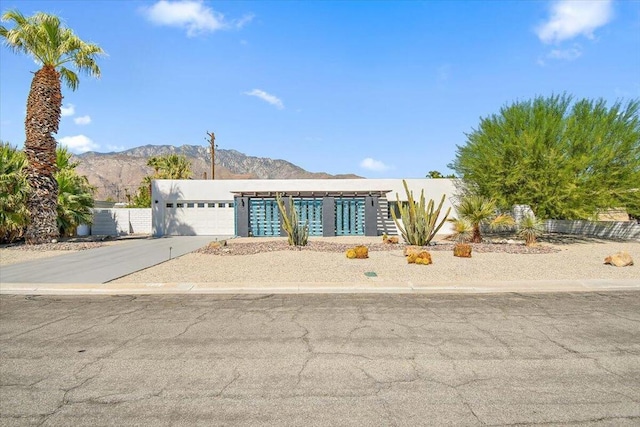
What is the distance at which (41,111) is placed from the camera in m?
20.8

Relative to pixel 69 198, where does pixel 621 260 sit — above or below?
below

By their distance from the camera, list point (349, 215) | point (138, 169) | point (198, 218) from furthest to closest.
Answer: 1. point (138, 169)
2. point (198, 218)
3. point (349, 215)

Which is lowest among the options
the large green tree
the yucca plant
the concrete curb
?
the concrete curb

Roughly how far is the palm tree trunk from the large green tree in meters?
23.9

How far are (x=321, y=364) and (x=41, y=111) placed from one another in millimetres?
22791

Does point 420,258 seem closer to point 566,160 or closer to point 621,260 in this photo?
point 621,260

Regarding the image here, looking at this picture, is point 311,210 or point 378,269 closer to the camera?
point 378,269

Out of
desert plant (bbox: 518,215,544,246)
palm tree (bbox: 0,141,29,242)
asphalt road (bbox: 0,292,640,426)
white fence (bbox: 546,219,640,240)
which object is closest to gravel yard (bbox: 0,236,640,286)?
desert plant (bbox: 518,215,544,246)

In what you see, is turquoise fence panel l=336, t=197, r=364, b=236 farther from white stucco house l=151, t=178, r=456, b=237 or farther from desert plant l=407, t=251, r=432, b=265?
desert plant l=407, t=251, r=432, b=265

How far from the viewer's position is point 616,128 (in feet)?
67.9

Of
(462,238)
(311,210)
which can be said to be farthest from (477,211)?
(311,210)

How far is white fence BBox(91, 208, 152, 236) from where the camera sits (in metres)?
31.4

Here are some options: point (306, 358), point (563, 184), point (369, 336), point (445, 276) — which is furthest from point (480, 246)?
point (306, 358)

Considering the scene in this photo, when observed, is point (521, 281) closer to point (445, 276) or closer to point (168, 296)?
point (445, 276)
